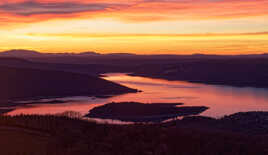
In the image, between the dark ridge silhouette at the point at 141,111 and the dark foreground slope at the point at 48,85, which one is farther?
the dark foreground slope at the point at 48,85

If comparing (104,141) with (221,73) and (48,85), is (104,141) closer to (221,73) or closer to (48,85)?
(48,85)

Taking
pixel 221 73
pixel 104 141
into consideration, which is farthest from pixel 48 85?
pixel 104 141

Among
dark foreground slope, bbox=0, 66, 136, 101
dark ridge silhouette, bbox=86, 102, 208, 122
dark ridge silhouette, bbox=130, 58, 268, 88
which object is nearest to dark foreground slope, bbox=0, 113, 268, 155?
dark ridge silhouette, bbox=86, 102, 208, 122

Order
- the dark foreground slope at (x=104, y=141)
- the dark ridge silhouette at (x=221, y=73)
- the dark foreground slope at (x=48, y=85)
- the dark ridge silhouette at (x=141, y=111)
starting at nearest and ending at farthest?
1. the dark foreground slope at (x=104, y=141)
2. the dark ridge silhouette at (x=141, y=111)
3. the dark foreground slope at (x=48, y=85)
4. the dark ridge silhouette at (x=221, y=73)

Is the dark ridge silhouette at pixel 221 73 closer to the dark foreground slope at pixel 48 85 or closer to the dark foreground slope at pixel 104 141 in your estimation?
the dark foreground slope at pixel 48 85

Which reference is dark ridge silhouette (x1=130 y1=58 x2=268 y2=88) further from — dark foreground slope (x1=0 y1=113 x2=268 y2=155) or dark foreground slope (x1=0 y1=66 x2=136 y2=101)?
dark foreground slope (x1=0 y1=113 x2=268 y2=155)

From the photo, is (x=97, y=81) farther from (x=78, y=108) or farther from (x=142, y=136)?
(x=142, y=136)

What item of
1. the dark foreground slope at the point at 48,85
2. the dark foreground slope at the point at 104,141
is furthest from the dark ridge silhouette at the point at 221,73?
the dark foreground slope at the point at 104,141

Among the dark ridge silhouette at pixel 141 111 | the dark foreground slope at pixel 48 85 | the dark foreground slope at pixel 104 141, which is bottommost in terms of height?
the dark ridge silhouette at pixel 141 111
